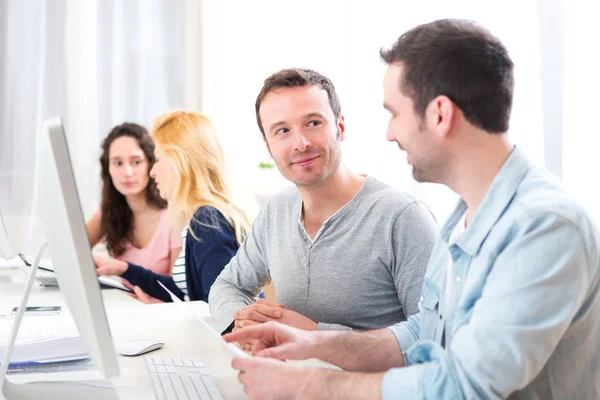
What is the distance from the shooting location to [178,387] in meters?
1.09

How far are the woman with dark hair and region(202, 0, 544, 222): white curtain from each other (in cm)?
87

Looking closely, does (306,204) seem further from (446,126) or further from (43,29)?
(43,29)

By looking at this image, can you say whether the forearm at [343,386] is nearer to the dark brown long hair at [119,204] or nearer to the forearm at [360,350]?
the forearm at [360,350]

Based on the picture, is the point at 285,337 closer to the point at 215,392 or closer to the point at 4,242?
the point at 215,392

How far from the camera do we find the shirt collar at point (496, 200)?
999mm

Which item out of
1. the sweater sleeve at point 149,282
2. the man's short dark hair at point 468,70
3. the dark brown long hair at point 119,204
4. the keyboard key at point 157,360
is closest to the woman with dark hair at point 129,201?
the dark brown long hair at point 119,204

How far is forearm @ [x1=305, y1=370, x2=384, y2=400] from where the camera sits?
955mm

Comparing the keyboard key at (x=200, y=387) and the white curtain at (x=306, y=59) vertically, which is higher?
the white curtain at (x=306, y=59)

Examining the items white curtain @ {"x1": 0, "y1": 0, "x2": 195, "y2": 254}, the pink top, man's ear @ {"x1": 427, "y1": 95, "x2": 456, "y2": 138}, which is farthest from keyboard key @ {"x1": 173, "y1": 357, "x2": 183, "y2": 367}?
white curtain @ {"x1": 0, "y1": 0, "x2": 195, "y2": 254}

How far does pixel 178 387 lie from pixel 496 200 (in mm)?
572

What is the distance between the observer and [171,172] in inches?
90.1

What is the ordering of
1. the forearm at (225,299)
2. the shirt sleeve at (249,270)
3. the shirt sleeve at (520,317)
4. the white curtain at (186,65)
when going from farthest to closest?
the white curtain at (186,65) < the shirt sleeve at (249,270) < the forearm at (225,299) < the shirt sleeve at (520,317)

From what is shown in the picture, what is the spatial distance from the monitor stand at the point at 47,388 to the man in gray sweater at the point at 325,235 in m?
0.44

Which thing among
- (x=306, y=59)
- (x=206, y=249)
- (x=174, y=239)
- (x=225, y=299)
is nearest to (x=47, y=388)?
(x=225, y=299)
